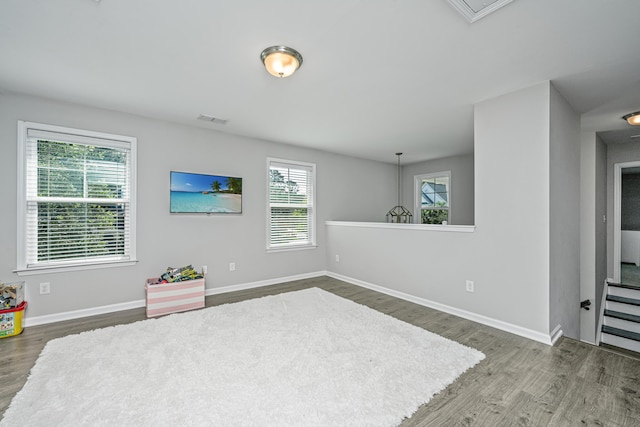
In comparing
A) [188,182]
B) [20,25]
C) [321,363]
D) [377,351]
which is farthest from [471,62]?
[188,182]

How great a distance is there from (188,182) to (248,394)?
2.97 meters

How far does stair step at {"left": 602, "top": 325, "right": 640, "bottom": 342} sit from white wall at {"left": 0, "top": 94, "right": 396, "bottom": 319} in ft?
14.1

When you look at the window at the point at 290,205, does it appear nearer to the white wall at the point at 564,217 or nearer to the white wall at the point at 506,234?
the white wall at the point at 506,234

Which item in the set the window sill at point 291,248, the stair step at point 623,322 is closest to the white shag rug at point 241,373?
the window sill at point 291,248

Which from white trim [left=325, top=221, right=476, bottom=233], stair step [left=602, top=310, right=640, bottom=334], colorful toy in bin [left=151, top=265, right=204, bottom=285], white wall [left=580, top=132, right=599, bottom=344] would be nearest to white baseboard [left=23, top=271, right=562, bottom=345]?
colorful toy in bin [left=151, top=265, right=204, bottom=285]

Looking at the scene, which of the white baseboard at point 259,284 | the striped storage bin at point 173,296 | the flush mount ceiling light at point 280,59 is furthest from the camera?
the white baseboard at point 259,284

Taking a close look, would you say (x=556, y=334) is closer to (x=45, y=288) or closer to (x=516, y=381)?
(x=516, y=381)

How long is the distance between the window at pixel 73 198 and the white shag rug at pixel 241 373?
104cm

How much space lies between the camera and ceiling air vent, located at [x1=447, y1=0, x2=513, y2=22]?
1.62m

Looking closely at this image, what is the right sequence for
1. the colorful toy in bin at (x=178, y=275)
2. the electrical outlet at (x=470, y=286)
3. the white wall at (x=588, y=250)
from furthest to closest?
the white wall at (x=588, y=250) < the colorful toy in bin at (x=178, y=275) < the electrical outlet at (x=470, y=286)

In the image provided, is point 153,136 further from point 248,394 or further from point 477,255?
point 477,255

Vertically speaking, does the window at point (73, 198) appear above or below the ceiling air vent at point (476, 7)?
below

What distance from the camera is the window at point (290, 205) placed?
15.6 feet

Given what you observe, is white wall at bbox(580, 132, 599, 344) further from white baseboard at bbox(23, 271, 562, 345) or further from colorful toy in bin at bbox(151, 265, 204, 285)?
colorful toy in bin at bbox(151, 265, 204, 285)
